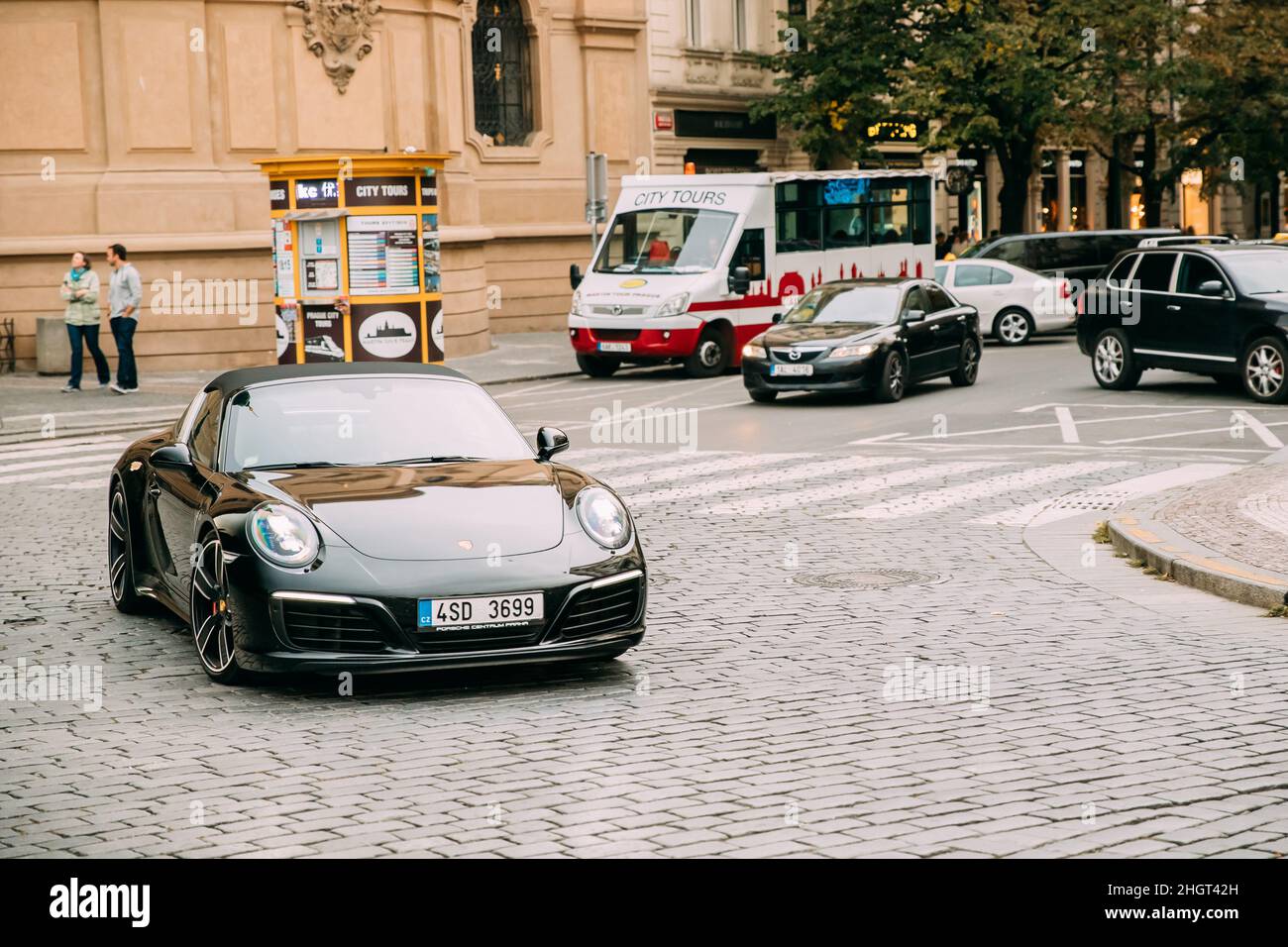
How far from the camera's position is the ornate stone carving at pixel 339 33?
2827cm

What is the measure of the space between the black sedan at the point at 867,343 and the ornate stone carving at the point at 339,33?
970 centimetres

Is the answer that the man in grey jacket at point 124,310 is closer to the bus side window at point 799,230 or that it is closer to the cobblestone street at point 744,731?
the bus side window at point 799,230

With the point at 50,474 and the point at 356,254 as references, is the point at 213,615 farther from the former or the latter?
the point at 356,254

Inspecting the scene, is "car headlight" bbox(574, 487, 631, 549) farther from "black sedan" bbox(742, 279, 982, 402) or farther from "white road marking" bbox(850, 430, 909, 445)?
"black sedan" bbox(742, 279, 982, 402)

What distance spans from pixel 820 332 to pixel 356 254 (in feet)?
19.4

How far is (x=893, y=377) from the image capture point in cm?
2166

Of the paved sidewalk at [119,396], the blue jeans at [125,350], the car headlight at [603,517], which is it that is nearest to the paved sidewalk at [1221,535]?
the car headlight at [603,517]

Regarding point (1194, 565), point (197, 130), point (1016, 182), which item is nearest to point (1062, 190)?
point (1016, 182)

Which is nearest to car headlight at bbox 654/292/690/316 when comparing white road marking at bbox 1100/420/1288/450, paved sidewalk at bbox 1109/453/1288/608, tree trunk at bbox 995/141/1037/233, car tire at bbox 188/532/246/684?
white road marking at bbox 1100/420/1288/450

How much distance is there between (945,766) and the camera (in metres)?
6.47

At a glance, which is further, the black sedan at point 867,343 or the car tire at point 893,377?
the car tire at point 893,377

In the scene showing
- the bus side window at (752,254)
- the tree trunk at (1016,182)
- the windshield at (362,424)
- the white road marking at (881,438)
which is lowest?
the white road marking at (881,438)
